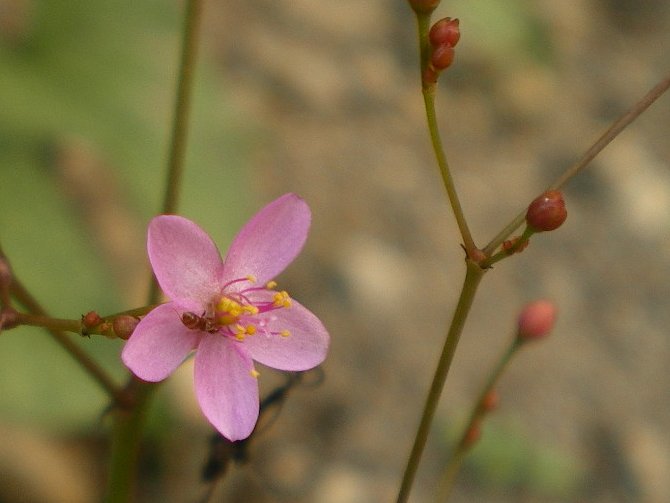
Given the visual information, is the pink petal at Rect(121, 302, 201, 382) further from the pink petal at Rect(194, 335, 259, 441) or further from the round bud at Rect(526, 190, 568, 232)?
the round bud at Rect(526, 190, 568, 232)

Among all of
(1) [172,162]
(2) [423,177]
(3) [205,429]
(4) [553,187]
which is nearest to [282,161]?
(2) [423,177]

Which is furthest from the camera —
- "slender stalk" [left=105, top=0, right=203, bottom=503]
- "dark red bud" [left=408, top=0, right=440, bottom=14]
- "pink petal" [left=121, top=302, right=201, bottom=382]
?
"slender stalk" [left=105, top=0, right=203, bottom=503]

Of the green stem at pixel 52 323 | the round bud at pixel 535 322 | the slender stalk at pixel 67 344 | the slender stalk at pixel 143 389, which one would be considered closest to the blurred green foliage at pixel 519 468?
the round bud at pixel 535 322

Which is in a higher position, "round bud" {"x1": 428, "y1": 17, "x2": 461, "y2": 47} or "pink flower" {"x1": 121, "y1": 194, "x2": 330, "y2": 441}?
"round bud" {"x1": 428, "y1": 17, "x2": 461, "y2": 47}

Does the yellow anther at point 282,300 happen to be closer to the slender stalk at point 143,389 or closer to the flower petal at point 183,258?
the flower petal at point 183,258

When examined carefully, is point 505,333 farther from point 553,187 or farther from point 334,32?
point 553,187

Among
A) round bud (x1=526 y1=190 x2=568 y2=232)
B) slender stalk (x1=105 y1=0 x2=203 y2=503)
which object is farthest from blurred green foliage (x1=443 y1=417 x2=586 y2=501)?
round bud (x1=526 y1=190 x2=568 y2=232)

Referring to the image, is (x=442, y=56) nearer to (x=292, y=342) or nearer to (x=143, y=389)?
(x=292, y=342)
